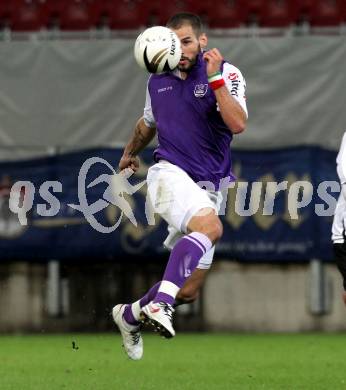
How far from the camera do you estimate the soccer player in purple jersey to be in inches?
256

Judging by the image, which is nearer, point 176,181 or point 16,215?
point 176,181

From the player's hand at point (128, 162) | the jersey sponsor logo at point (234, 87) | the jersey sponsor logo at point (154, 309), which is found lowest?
the jersey sponsor logo at point (154, 309)

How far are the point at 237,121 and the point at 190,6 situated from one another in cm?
808

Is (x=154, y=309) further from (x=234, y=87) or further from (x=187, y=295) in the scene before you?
(x=234, y=87)

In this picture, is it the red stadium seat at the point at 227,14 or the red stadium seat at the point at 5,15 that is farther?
the red stadium seat at the point at 5,15

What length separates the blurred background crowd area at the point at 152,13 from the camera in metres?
14.2

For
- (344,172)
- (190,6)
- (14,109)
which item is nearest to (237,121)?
(344,172)

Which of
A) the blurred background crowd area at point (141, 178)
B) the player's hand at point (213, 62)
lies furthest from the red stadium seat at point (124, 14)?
the player's hand at point (213, 62)

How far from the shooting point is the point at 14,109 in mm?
12867

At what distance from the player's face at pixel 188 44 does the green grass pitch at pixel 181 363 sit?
6.51ft

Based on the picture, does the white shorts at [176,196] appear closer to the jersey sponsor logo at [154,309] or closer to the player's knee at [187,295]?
the player's knee at [187,295]

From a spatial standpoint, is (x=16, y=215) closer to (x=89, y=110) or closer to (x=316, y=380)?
(x=89, y=110)

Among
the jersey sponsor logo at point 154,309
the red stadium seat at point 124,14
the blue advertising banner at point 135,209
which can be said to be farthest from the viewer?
the red stadium seat at point 124,14

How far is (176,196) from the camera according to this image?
6.72 m
